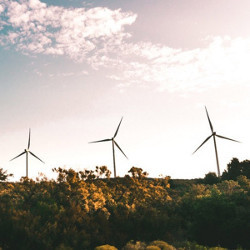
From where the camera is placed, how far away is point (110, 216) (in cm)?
2220

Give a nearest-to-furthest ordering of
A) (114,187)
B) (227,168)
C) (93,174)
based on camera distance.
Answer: (93,174) → (114,187) → (227,168)

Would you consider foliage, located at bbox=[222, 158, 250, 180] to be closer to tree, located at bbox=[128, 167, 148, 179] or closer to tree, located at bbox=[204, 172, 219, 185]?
tree, located at bbox=[204, 172, 219, 185]

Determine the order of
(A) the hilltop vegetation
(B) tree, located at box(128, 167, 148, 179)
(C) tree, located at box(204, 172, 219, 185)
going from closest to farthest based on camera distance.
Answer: (A) the hilltop vegetation, (B) tree, located at box(128, 167, 148, 179), (C) tree, located at box(204, 172, 219, 185)

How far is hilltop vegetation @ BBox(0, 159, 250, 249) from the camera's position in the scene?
16.9 metres

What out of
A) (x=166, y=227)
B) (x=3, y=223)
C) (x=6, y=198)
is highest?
(x=6, y=198)

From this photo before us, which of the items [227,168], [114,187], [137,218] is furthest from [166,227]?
[227,168]

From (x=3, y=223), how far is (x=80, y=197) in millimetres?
5547

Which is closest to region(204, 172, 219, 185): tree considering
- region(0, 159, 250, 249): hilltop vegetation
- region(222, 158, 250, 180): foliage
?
region(222, 158, 250, 180): foliage

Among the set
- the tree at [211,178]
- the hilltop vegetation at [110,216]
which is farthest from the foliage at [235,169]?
the hilltop vegetation at [110,216]

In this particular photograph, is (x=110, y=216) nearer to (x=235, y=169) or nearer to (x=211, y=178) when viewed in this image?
(x=211, y=178)

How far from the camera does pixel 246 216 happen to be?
2261 cm

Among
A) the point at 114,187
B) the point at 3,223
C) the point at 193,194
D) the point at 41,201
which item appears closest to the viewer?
the point at 3,223

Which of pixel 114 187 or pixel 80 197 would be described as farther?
pixel 114 187

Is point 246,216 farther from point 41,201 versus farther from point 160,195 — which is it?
point 41,201
